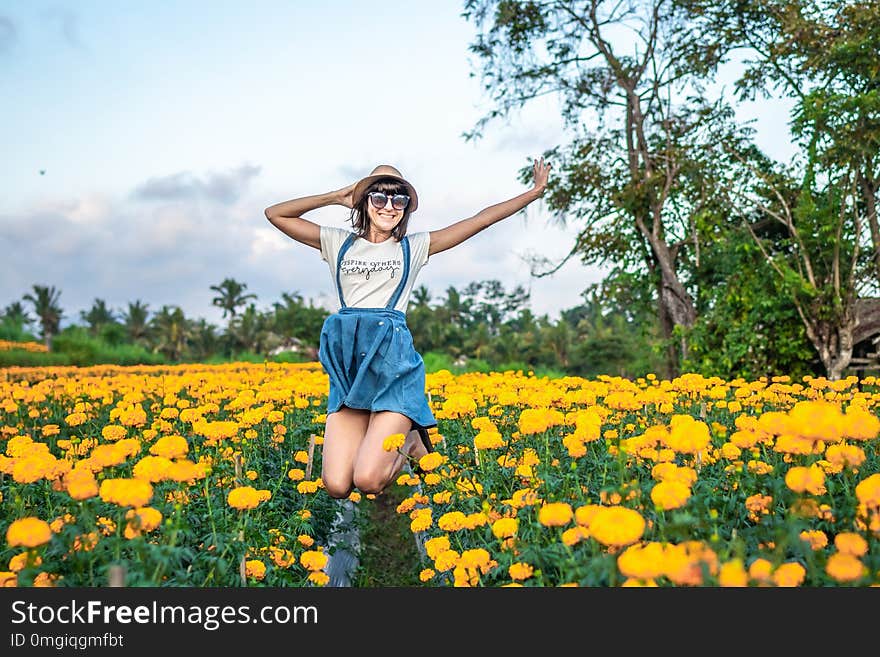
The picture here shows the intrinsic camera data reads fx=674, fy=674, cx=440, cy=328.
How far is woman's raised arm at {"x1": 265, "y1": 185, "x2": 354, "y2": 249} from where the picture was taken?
13.9 ft

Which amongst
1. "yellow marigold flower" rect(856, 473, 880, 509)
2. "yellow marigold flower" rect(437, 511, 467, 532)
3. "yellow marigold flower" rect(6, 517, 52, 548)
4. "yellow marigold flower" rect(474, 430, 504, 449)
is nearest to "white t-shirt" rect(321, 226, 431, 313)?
"yellow marigold flower" rect(474, 430, 504, 449)

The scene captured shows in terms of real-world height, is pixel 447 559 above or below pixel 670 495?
below

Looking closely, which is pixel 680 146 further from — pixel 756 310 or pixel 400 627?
pixel 400 627

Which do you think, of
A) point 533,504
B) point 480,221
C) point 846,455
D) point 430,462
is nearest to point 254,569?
point 430,462

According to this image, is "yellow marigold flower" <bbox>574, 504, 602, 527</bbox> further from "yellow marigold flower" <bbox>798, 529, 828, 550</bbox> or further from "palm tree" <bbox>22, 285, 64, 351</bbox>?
"palm tree" <bbox>22, 285, 64, 351</bbox>

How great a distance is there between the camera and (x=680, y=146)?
11.6 metres

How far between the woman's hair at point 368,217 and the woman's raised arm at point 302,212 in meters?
0.09

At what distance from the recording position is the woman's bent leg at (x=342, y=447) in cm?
393

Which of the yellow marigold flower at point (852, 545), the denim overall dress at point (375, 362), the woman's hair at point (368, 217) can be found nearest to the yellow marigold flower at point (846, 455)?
the yellow marigold flower at point (852, 545)

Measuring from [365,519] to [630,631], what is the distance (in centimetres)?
375

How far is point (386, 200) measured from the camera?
13.7 feet

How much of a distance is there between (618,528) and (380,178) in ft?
10.2

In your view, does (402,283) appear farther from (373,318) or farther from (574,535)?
(574,535)

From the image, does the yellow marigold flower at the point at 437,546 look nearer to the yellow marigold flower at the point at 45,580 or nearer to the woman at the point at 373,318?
the yellow marigold flower at the point at 45,580
